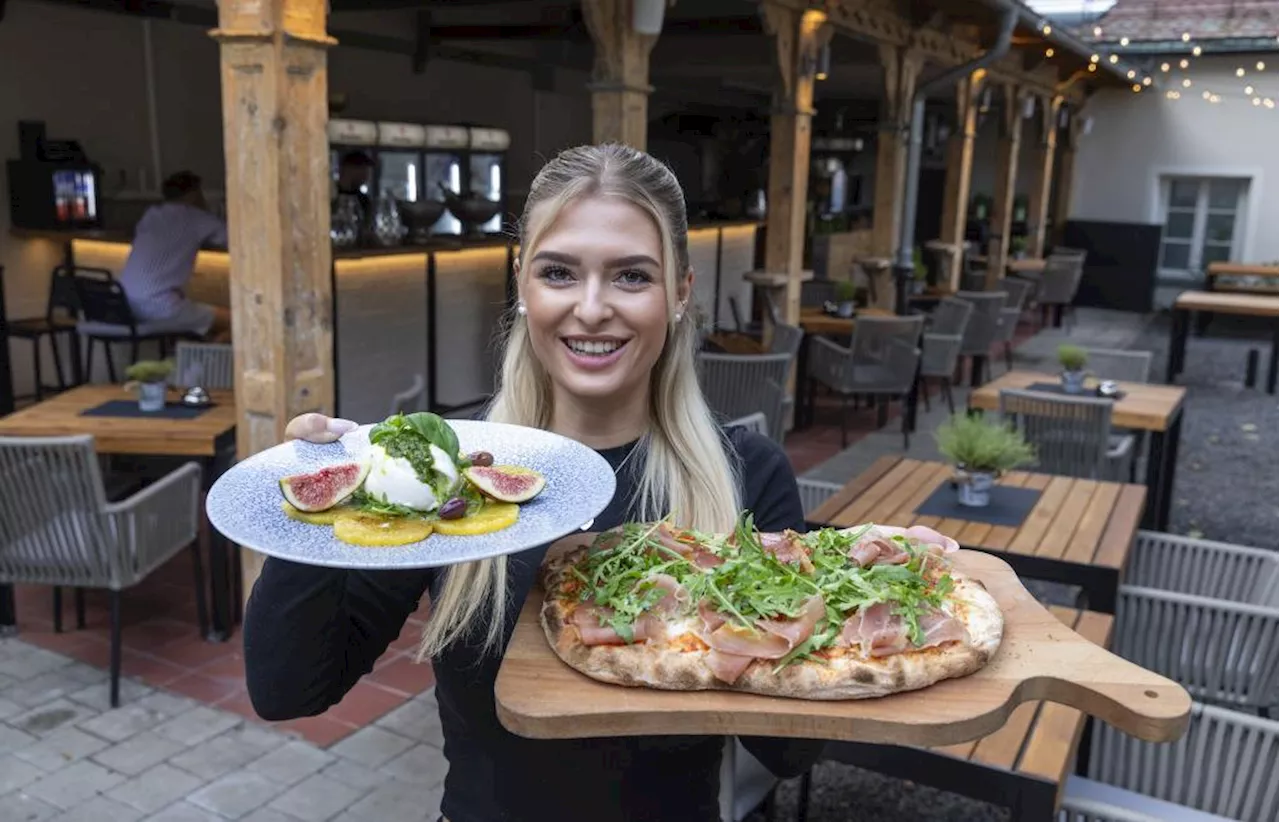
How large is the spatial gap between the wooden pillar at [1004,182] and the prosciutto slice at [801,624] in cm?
1436

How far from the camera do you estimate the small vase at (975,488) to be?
13.4 ft

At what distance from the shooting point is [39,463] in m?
3.98

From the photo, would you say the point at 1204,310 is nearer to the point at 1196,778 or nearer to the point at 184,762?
the point at 1196,778

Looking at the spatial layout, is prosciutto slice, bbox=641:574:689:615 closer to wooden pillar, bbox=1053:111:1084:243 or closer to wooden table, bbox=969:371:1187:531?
wooden table, bbox=969:371:1187:531

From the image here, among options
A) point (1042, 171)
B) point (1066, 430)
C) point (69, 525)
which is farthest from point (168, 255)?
point (1042, 171)

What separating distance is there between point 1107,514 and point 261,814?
10.5 feet

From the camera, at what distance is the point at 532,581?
62.8 inches

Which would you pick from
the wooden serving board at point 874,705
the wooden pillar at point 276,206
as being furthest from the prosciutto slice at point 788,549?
the wooden pillar at point 276,206

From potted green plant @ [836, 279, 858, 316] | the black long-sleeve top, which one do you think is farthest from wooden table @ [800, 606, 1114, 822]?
potted green plant @ [836, 279, 858, 316]

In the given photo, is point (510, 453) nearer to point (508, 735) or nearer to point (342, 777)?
point (508, 735)

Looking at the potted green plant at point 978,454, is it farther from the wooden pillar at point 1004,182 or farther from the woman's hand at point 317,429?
the wooden pillar at point 1004,182

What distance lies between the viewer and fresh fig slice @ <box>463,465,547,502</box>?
1.42 metres

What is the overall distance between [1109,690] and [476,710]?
0.89 meters

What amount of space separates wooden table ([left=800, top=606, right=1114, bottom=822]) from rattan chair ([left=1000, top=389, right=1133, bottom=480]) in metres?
2.95
